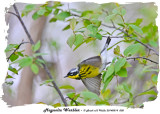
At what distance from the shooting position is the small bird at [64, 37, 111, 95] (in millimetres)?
501

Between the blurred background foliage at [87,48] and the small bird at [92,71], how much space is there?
2 cm

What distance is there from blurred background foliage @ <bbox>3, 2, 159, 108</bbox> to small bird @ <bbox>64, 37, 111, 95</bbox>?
0.02m

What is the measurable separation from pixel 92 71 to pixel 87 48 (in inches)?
3.3

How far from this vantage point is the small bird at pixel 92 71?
501mm

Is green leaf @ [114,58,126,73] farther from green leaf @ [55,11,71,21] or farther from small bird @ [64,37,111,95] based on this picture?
green leaf @ [55,11,71,21]

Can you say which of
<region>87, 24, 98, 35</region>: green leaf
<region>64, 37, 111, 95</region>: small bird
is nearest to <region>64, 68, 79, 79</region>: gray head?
<region>64, 37, 111, 95</region>: small bird

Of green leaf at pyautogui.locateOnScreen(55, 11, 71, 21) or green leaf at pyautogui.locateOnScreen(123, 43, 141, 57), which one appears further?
green leaf at pyautogui.locateOnScreen(55, 11, 71, 21)

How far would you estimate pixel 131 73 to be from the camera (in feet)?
2.81

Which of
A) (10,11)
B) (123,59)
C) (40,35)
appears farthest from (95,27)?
(40,35)

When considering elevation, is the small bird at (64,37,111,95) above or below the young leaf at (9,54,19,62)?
below

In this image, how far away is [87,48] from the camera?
572mm

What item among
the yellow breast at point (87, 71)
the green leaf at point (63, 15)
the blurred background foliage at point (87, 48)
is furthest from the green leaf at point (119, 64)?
the green leaf at point (63, 15)

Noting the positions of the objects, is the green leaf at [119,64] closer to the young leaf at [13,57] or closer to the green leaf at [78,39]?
the green leaf at [78,39]

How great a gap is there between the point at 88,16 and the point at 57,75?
20cm
